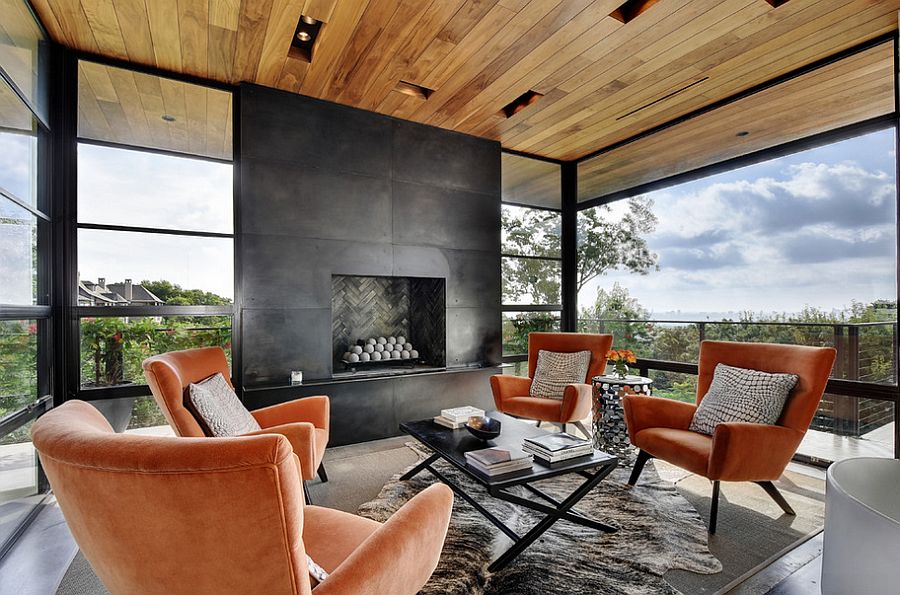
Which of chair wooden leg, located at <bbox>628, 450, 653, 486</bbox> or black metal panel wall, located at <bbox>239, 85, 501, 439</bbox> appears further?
black metal panel wall, located at <bbox>239, 85, 501, 439</bbox>

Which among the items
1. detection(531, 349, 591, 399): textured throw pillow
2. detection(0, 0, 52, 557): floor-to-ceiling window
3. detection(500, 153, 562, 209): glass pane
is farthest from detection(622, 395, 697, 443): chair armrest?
A: detection(0, 0, 52, 557): floor-to-ceiling window

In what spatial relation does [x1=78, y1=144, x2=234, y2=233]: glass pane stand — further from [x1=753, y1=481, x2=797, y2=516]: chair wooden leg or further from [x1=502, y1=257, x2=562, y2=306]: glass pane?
[x1=753, y1=481, x2=797, y2=516]: chair wooden leg

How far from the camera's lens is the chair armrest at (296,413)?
280cm

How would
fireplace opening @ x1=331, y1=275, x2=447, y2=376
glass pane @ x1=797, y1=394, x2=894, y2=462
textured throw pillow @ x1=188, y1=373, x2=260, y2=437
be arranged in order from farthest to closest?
fireplace opening @ x1=331, y1=275, x2=447, y2=376, glass pane @ x1=797, y1=394, x2=894, y2=462, textured throw pillow @ x1=188, y1=373, x2=260, y2=437

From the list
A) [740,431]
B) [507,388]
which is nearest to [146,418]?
[507,388]

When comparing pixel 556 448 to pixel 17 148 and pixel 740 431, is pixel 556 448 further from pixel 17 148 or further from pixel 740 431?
pixel 17 148

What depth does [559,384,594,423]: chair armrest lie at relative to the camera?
137 inches

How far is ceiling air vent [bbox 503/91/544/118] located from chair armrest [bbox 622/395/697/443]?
2521mm

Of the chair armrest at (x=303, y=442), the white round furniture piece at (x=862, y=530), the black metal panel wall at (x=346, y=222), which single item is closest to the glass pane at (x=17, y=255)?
the black metal panel wall at (x=346, y=222)

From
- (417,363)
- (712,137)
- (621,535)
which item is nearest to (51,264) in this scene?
(417,363)

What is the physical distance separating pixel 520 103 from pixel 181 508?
3940 millimetres

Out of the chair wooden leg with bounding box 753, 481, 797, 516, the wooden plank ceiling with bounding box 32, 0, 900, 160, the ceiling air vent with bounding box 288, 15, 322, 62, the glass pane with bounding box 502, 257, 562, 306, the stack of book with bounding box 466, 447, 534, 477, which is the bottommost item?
the chair wooden leg with bounding box 753, 481, 797, 516

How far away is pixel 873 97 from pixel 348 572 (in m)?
4.46

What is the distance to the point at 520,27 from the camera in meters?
2.83
